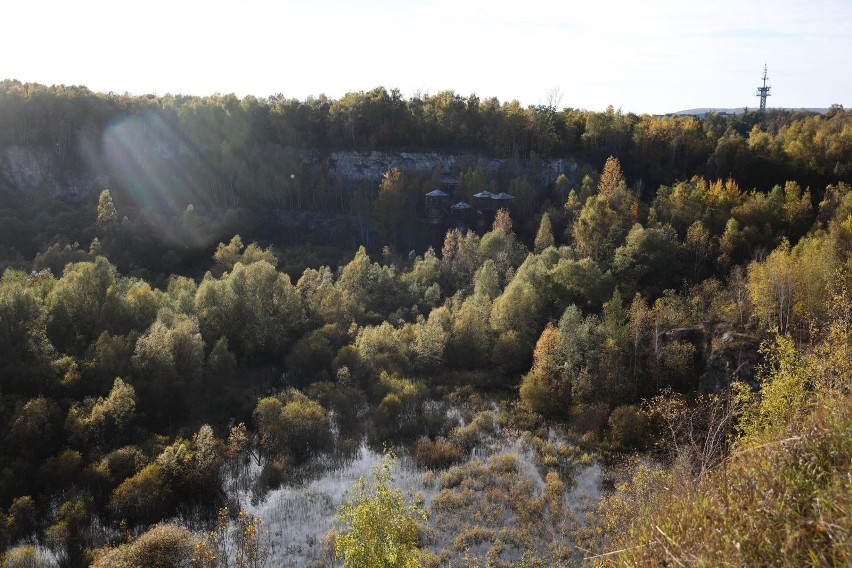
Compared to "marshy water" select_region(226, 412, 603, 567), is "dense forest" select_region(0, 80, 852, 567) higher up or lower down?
higher up

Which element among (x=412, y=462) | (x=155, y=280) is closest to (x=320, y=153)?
(x=155, y=280)

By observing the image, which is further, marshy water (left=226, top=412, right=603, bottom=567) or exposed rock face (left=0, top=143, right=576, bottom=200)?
exposed rock face (left=0, top=143, right=576, bottom=200)

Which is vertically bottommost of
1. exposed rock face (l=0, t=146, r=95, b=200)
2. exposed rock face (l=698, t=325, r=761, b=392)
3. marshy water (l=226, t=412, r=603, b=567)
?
marshy water (l=226, t=412, r=603, b=567)

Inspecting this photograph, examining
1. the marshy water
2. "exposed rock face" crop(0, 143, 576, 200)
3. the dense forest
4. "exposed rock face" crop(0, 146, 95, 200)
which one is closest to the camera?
the dense forest

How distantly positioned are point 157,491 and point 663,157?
59.9 meters

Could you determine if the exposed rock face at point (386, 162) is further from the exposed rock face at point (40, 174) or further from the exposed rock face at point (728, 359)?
the exposed rock face at point (728, 359)

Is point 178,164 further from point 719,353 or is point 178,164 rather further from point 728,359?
point 728,359

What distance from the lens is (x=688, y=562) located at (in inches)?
308

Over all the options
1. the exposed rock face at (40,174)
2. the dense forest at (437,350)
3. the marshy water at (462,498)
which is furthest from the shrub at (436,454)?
the exposed rock face at (40,174)

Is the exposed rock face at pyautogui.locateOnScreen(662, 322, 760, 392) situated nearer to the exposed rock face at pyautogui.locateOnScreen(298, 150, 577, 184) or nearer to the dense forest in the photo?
the dense forest

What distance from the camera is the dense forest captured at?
1730 centimetres

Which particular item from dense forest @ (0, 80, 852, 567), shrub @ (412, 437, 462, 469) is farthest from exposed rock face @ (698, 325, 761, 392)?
shrub @ (412, 437, 462, 469)

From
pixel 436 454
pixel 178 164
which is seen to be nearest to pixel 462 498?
pixel 436 454

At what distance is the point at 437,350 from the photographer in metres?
39.2
